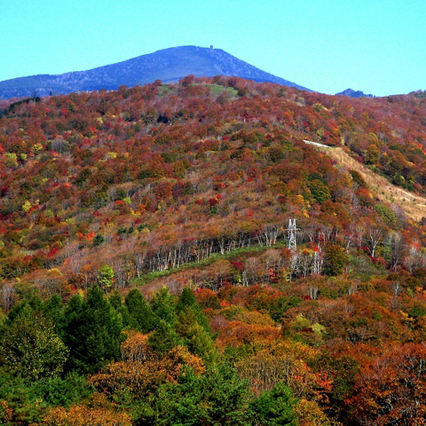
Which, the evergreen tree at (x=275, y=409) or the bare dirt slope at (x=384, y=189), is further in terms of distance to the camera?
the bare dirt slope at (x=384, y=189)

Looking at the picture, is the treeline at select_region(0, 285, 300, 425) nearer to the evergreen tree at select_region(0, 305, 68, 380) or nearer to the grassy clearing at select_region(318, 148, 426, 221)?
the evergreen tree at select_region(0, 305, 68, 380)

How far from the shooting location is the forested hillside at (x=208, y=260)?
106 ft

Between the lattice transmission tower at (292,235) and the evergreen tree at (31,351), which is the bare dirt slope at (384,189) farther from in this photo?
the evergreen tree at (31,351)

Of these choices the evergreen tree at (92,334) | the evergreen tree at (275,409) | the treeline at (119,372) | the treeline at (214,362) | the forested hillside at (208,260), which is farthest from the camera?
the evergreen tree at (92,334)

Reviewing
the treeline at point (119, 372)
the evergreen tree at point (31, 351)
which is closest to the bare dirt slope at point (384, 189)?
the treeline at point (119, 372)

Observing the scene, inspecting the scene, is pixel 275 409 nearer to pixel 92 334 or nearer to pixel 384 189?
pixel 92 334

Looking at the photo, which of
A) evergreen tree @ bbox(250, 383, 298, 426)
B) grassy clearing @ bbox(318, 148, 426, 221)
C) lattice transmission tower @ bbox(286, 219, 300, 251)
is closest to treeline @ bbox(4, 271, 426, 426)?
evergreen tree @ bbox(250, 383, 298, 426)

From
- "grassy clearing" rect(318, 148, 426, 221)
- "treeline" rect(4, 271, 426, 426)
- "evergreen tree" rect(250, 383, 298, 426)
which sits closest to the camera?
"evergreen tree" rect(250, 383, 298, 426)

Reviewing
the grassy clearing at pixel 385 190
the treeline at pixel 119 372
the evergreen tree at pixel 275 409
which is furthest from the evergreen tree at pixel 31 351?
the grassy clearing at pixel 385 190

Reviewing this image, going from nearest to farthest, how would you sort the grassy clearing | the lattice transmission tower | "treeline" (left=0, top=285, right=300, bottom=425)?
1. "treeline" (left=0, top=285, right=300, bottom=425)
2. the lattice transmission tower
3. the grassy clearing

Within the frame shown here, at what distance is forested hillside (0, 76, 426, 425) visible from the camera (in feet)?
106

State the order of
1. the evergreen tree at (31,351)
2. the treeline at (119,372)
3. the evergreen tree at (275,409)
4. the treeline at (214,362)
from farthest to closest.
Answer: the evergreen tree at (31,351)
the treeline at (214,362)
the treeline at (119,372)
the evergreen tree at (275,409)

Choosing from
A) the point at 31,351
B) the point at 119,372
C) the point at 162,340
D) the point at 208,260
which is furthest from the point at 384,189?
the point at 119,372

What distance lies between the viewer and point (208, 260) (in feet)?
234
